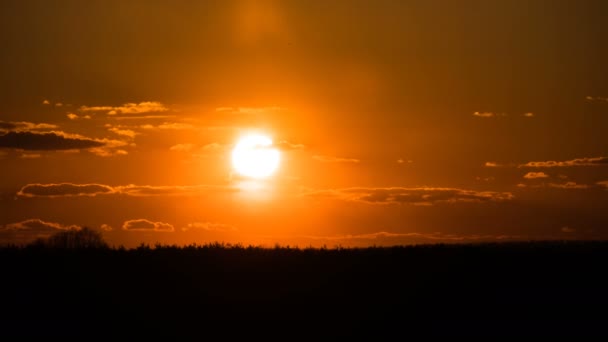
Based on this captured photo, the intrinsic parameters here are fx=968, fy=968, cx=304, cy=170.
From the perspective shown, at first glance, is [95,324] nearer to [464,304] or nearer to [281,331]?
[281,331]

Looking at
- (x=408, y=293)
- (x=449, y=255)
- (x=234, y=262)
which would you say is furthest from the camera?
(x=449, y=255)

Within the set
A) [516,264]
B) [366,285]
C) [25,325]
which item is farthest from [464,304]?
[25,325]

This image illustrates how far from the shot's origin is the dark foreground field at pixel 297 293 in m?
28.9

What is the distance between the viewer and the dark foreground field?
28.9 metres

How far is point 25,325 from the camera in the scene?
28.2m

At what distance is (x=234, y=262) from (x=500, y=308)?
34.3 feet

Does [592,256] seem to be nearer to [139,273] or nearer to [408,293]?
[408,293]

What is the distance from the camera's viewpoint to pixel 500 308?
31328 mm

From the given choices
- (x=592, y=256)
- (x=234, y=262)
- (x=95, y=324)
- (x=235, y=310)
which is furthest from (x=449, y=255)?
(x=95, y=324)

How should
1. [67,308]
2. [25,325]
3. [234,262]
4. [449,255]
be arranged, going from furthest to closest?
[449,255] → [234,262] → [67,308] → [25,325]

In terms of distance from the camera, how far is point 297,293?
32.1 metres

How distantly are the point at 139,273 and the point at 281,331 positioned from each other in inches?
304

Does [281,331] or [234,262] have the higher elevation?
[234,262]

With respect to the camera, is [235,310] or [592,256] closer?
[235,310]
